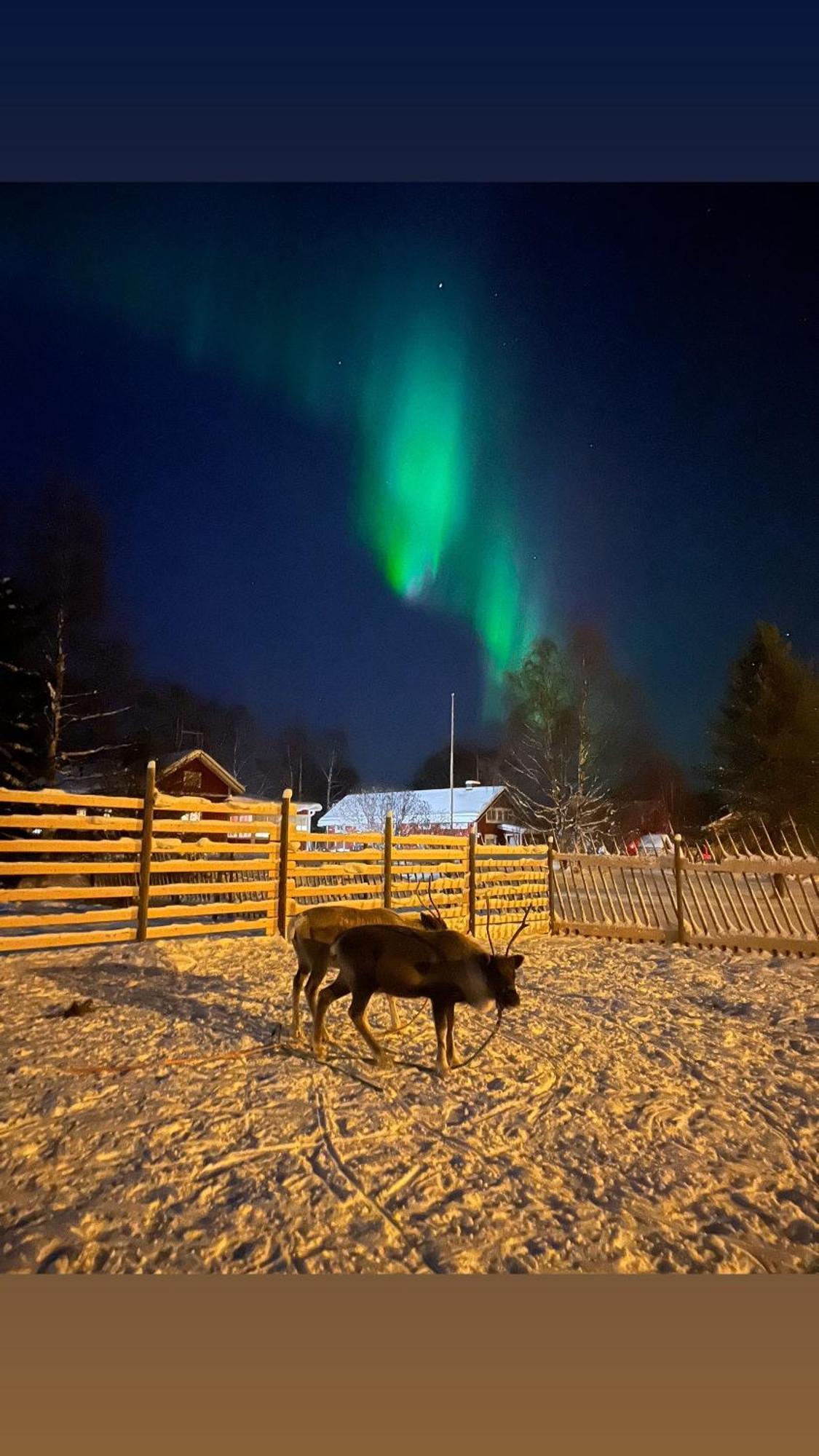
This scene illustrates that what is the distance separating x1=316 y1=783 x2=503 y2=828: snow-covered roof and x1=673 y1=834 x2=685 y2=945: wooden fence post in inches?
943

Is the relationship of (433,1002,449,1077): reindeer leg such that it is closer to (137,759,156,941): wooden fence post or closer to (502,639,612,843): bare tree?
(137,759,156,941): wooden fence post

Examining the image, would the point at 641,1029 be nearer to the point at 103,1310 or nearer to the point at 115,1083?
the point at 115,1083

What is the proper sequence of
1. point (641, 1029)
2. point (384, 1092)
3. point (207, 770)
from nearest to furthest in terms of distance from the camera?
point (384, 1092), point (641, 1029), point (207, 770)

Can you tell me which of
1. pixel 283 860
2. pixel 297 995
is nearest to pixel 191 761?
pixel 283 860

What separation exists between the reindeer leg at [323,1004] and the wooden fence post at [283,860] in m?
4.52

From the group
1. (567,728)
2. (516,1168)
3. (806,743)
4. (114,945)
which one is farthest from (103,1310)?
(806,743)

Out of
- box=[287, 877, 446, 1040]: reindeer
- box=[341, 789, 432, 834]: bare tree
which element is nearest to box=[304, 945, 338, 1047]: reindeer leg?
box=[287, 877, 446, 1040]: reindeer

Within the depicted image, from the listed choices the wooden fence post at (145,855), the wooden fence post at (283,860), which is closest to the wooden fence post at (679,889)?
the wooden fence post at (283,860)

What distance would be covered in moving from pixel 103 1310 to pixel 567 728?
2140cm

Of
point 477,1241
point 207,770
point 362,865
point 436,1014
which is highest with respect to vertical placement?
point 207,770

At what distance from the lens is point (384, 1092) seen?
3.62 meters

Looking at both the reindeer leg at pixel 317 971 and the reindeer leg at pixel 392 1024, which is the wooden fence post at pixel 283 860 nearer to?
the reindeer leg at pixel 392 1024

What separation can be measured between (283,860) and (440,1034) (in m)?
5.15

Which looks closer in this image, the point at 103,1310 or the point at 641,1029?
the point at 103,1310
